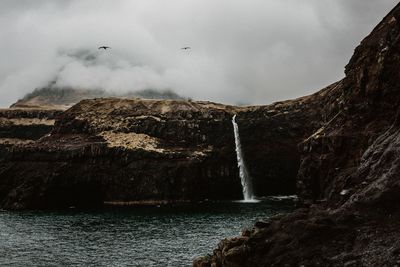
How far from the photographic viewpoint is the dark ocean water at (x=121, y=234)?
217 feet

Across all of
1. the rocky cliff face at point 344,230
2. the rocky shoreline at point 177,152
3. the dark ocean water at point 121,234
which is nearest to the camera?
the rocky cliff face at point 344,230

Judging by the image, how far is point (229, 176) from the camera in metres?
167

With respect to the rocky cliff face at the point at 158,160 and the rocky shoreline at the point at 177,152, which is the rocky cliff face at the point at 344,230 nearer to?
the rocky shoreline at the point at 177,152

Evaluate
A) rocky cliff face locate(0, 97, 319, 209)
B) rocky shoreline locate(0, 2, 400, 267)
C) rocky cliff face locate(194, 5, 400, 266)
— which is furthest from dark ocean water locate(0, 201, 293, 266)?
rocky cliff face locate(194, 5, 400, 266)

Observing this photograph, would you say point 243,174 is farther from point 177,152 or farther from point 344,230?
point 344,230

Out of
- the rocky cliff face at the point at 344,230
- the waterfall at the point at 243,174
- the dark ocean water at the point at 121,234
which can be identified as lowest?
A: the dark ocean water at the point at 121,234

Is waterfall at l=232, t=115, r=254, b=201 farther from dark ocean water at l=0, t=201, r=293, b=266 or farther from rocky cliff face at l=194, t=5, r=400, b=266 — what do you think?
rocky cliff face at l=194, t=5, r=400, b=266

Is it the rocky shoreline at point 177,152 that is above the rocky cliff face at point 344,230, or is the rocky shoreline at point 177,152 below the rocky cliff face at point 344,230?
above

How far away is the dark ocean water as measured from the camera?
66.2 metres

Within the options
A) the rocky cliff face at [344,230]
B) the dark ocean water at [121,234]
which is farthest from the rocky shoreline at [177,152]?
the rocky cliff face at [344,230]

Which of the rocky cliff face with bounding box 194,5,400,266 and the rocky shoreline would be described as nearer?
the rocky cliff face with bounding box 194,5,400,266

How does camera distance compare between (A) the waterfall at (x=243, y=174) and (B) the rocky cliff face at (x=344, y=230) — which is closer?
(B) the rocky cliff face at (x=344, y=230)

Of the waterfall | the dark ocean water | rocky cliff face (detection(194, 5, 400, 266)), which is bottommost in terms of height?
the dark ocean water

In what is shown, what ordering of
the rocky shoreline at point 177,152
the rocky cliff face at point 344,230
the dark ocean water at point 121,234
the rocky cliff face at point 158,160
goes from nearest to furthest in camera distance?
the rocky cliff face at point 344,230 → the dark ocean water at point 121,234 → the rocky shoreline at point 177,152 → the rocky cliff face at point 158,160
